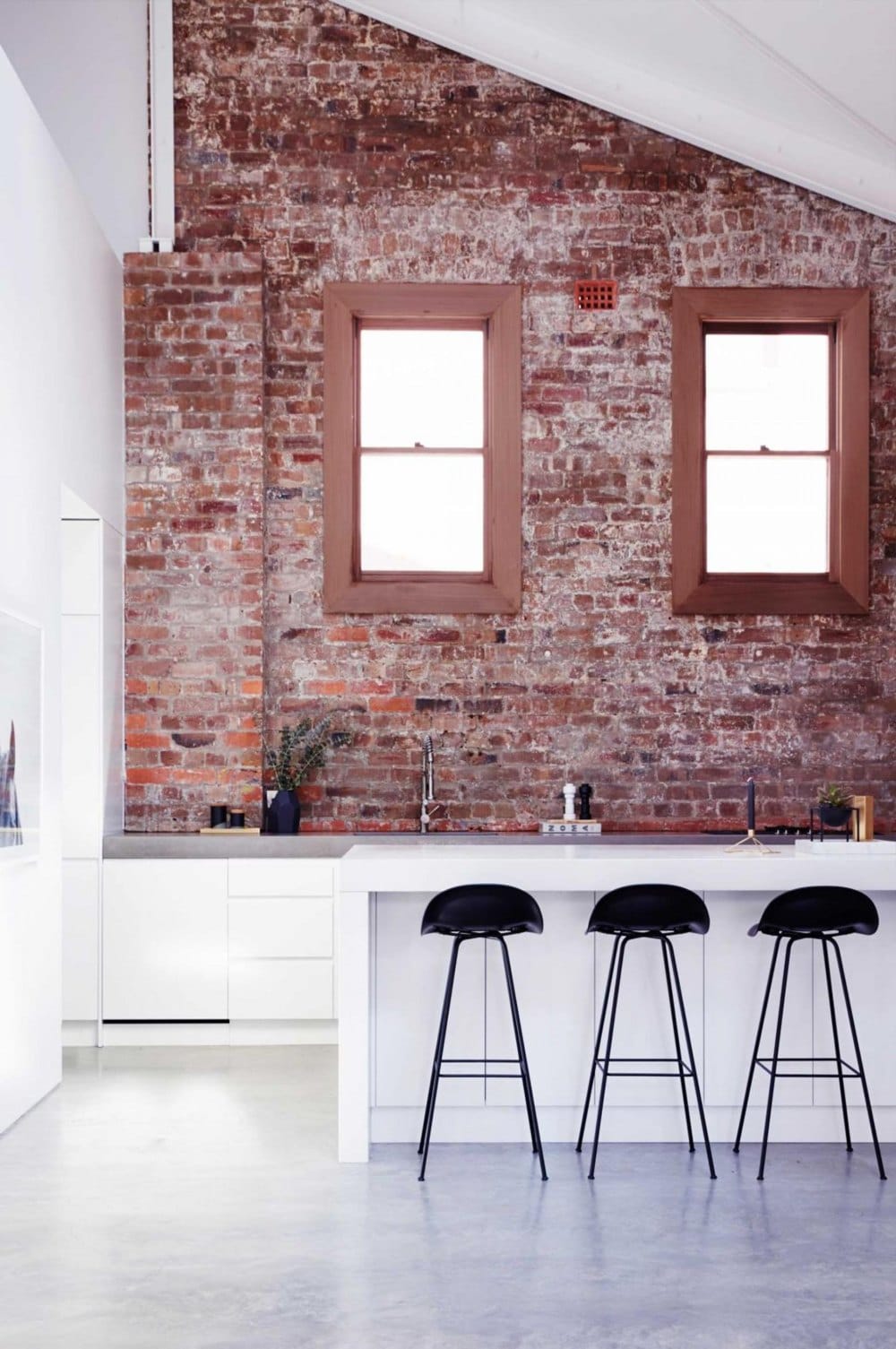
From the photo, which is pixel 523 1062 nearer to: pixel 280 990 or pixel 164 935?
pixel 280 990

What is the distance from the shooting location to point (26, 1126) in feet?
16.4

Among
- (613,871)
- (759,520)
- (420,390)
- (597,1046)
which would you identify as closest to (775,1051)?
(597,1046)

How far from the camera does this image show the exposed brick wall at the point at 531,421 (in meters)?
7.07

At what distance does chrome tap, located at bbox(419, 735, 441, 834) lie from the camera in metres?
6.96

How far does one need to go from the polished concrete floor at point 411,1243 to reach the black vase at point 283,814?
6.02 feet

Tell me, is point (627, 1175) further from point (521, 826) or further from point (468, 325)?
point (468, 325)

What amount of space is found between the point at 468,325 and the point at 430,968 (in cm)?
374

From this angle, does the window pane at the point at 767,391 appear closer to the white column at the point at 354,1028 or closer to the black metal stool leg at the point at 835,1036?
the black metal stool leg at the point at 835,1036

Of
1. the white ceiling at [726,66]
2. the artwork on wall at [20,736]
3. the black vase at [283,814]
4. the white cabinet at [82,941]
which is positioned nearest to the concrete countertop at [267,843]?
the white cabinet at [82,941]

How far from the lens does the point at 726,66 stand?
21.1ft

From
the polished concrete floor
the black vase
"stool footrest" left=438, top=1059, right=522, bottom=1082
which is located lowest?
the polished concrete floor

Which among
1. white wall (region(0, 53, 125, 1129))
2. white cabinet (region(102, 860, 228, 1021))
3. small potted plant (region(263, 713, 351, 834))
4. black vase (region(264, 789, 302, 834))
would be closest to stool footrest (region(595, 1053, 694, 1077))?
white wall (region(0, 53, 125, 1129))

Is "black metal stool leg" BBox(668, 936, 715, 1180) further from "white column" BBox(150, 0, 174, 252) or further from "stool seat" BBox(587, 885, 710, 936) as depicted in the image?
"white column" BBox(150, 0, 174, 252)

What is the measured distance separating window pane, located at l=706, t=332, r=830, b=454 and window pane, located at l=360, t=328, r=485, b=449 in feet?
4.11
